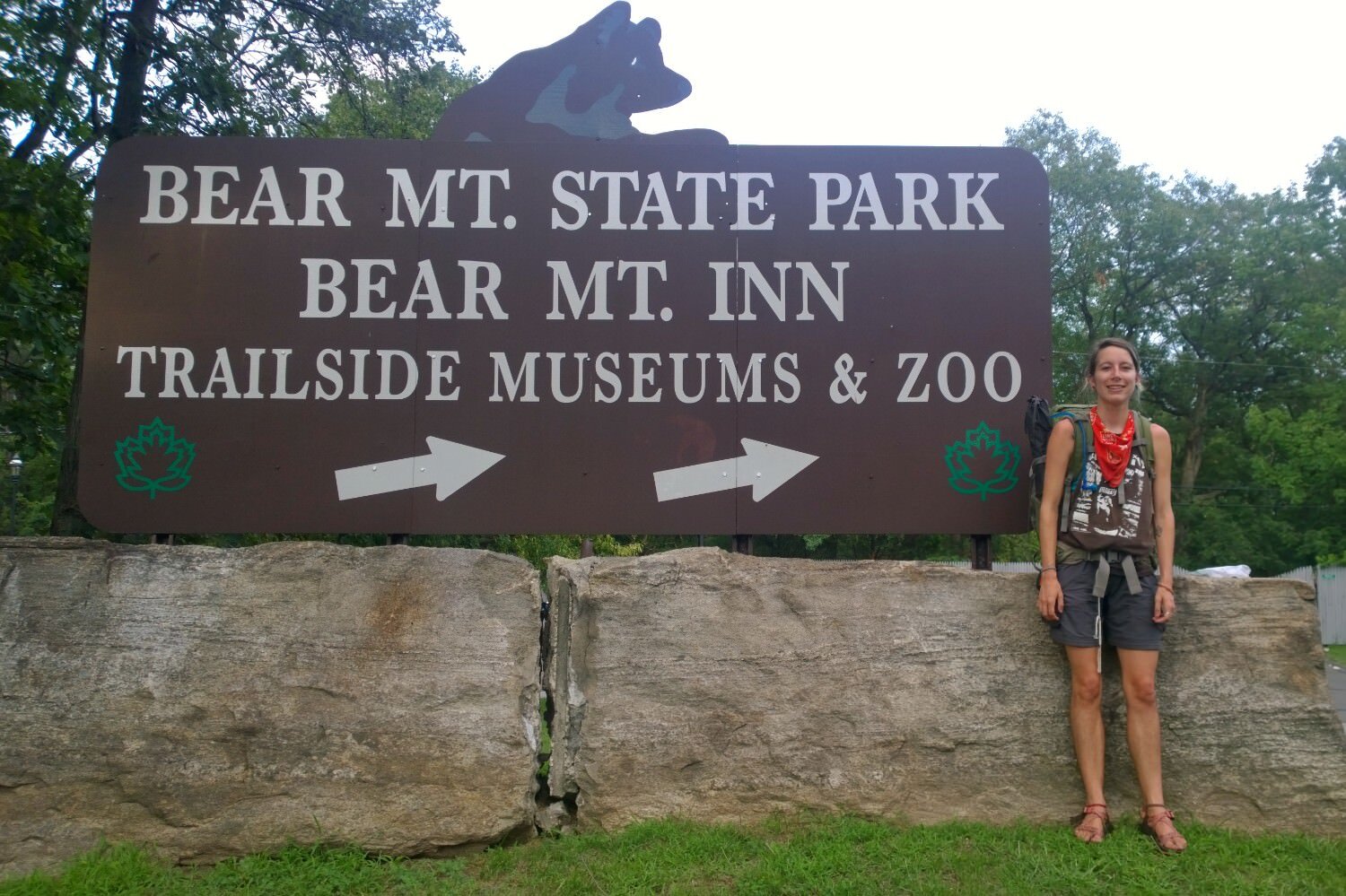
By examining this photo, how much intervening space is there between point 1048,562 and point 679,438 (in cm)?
157

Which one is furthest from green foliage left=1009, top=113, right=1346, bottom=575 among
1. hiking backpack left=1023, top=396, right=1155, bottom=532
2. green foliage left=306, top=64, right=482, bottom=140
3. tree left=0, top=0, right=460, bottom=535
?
hiking backpack left=1023, top=396, right=1155, bottom=532

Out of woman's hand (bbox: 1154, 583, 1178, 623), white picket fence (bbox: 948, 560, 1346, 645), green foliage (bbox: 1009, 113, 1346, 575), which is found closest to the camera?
woman's hand (bbox: 1154, 583, 1178, 623)

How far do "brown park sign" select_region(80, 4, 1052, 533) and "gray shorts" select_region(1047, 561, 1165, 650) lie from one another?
0.48 meters

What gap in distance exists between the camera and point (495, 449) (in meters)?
4.23

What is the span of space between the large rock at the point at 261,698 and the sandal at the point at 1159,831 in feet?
7.55

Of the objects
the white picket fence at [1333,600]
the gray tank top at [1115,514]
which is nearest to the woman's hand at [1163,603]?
the gray tank top at [1115,514]

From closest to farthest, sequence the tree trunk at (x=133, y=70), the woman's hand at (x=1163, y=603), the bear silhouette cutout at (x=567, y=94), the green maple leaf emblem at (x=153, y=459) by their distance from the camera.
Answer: the woman's hand at (x=1163, y=603) → the green maple leaf emblem at (x=153, y=459) → the bear silhouette cutout at (x=567, y=94) → the tree trunk at (x=133, y=70)

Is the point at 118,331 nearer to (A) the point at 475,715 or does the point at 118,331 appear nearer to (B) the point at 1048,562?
(A) the point at 475,715

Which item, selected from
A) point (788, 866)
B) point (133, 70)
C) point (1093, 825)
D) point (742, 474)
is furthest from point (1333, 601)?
point (133, 70)

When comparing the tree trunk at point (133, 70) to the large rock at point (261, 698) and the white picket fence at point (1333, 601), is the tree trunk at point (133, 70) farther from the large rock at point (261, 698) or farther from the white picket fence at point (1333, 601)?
the white picket fence at point (1333, 601)

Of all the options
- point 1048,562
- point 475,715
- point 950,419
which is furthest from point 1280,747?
point 475,715

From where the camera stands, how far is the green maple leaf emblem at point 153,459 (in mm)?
4168

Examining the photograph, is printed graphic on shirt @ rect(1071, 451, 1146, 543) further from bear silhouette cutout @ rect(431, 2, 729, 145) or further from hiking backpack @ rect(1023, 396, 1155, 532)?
bear silhouette cutout @ rect(431, 2, 729, 145)

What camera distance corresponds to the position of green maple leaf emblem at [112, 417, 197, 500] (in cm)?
417
